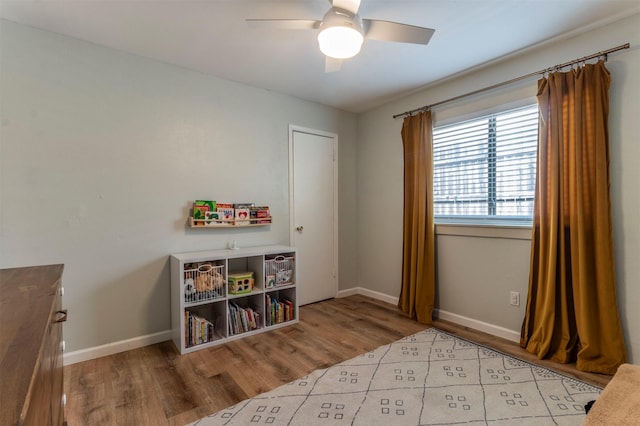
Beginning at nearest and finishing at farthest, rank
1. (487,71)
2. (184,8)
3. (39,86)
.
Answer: (184,8) → (39,86) → (487,71)

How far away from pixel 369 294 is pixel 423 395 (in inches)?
83.1

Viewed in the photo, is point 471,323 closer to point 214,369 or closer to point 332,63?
point 214,369

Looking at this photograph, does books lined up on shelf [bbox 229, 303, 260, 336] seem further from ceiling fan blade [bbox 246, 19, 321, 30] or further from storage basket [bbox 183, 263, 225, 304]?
ceiling fan blade [bbox 246, 19, 321, 30]

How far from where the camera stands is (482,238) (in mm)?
2857

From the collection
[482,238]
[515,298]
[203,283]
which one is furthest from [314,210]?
[515,298]

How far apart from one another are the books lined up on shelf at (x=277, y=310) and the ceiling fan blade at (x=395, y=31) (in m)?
2.39

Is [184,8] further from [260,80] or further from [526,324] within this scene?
[526,324]

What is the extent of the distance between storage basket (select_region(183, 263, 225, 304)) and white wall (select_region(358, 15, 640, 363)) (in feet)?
6.61

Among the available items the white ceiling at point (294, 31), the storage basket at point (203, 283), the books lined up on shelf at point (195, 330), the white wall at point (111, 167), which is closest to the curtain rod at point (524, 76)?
the white ceiling at point (294, 31)

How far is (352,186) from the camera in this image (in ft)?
13.6

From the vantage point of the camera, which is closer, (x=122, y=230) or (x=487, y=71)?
(x=122, y=230)

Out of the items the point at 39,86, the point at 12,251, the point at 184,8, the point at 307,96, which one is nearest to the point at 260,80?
the point at 307,96

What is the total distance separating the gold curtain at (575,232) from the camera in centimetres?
208

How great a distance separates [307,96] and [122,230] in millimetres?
2313
